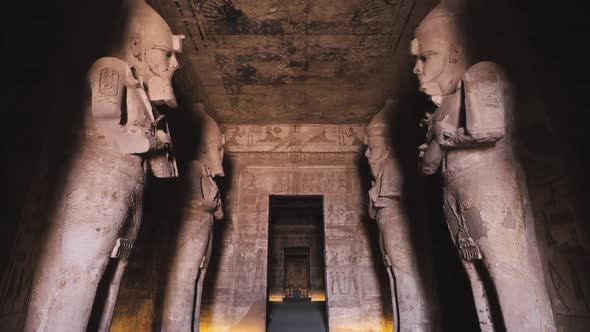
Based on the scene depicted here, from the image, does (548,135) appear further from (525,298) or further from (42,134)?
(42,134)

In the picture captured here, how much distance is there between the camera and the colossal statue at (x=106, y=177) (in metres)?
2.34

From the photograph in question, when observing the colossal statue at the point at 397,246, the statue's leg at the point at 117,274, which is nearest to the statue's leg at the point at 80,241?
the statue's leg at the point at 117,274

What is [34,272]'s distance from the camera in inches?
90.4

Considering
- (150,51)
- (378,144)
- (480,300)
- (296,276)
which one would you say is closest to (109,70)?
(150,51)

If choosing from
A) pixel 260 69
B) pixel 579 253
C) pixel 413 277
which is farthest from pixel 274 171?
pixel 579 253

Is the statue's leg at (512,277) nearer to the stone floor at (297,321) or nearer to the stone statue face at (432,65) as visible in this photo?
the stone statue face at (432,65)

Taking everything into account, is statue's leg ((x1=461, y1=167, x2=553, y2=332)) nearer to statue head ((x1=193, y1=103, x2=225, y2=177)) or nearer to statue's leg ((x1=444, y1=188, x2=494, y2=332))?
statue's leg ((x1=444, y1=188, x2=494, y2=332))

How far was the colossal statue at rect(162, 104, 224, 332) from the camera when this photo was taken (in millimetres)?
4570

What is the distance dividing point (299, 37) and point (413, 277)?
12.0 ft

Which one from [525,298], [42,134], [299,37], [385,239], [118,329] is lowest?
[118,329]

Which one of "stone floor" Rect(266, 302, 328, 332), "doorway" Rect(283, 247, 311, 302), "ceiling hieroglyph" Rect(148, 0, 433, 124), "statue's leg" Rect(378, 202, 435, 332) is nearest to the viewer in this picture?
"ceiling hieroglyph" Rect(148, 0, 433, 124)

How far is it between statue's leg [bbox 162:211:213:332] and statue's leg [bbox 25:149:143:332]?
221cm

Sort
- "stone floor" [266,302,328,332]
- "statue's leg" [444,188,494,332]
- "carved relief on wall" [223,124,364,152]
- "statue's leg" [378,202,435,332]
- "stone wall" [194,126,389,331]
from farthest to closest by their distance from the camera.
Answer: "carved relief on wall" [223,124,364,152]
"stone floor" [266,302,328,332]
"stone wall" [194,126,389,331]
"statue's leg" [378,202,435,332]
"statue's leg" [444,188,494,332]

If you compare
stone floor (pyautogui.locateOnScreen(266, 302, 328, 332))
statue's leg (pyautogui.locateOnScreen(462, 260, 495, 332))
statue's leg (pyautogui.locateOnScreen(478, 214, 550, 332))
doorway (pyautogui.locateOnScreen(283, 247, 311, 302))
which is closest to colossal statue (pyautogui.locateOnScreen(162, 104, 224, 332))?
stone floor (pyautogui.locateOnScreen(266, 302, 328, 332))
